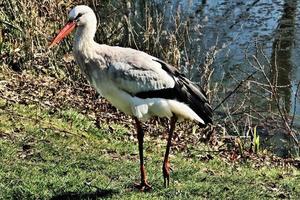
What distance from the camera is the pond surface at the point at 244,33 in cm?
1436

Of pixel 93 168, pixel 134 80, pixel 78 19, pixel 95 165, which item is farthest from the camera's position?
pixel 95 165

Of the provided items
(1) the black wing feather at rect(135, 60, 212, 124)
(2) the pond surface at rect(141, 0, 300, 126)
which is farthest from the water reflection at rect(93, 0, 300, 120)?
(1) the black wing feather at rect(135, 60, 212, 124)

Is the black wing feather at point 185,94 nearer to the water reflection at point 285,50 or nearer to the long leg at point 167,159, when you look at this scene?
the long leg at point 167,159

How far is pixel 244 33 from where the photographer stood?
55.2 ft

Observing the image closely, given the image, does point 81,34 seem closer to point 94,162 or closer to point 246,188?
point 94,162

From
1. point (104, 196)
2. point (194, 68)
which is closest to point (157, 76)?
point (104, 196)

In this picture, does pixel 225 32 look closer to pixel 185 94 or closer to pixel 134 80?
pixel 185 94

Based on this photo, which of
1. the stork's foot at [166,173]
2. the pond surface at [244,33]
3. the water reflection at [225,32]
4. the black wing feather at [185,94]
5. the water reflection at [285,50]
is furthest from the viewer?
the pond surface at [244,33]

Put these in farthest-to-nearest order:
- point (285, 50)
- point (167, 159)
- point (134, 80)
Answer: point (285, 50) < point (167, 159) < point (134, 80)

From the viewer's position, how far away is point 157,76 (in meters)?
6.97

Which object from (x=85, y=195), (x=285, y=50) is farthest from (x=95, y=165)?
(x=285, y=50)

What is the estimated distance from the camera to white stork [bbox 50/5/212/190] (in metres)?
6.84

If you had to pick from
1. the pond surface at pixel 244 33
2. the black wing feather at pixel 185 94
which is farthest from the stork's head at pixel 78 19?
the pond surface at pixel 244 33

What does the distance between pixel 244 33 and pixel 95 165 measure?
31.4 ft
